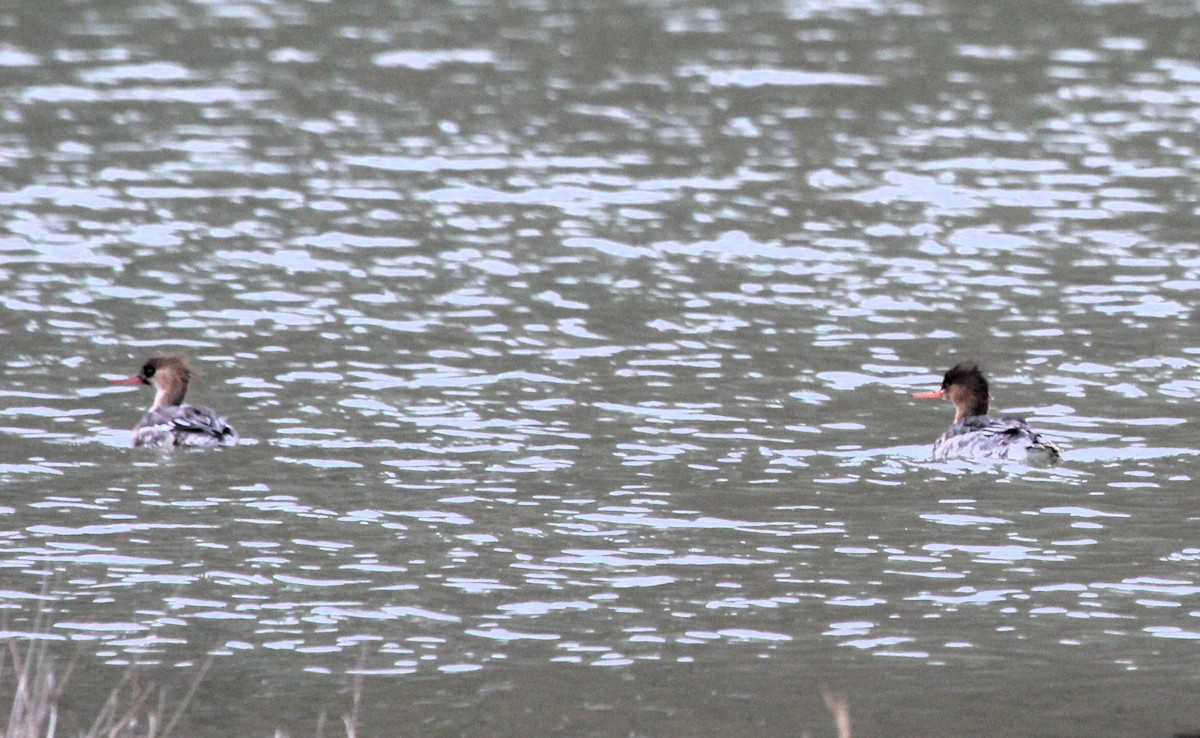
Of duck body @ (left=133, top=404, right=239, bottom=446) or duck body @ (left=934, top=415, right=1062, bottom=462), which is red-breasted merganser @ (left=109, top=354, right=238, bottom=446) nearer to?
duck body @ (left=133, top=404, right=239, bottom=446)

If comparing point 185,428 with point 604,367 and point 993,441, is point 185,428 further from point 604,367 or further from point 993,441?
point 993,441

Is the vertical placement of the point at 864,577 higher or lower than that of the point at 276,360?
lower

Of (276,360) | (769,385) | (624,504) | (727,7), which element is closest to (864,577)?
(624,504)

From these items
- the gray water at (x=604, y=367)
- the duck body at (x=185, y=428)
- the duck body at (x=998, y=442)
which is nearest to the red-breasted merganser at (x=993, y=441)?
the duck body at (x=998, y=442)

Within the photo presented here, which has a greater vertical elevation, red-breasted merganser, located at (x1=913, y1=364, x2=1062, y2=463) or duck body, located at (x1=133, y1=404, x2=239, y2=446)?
duck body, located at (x1=133, y1=404, x2=239, y2=446)

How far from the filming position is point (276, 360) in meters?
19.0

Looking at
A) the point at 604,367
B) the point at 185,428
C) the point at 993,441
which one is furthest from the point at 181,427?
the point at 993,441

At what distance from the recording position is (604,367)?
18828 mm

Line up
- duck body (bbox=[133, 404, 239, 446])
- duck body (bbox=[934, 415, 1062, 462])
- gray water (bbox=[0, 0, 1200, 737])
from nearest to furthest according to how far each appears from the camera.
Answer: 1. gray water (bbox=[0, 0, 1200, 737])
2. duck body (bbox=[934, 415, 1062, 462])
3. duck body (bbox=[133, 404, 239, 446])

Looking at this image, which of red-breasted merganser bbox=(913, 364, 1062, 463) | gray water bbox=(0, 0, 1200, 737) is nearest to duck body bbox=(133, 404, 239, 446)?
gray water bbox=(0, 0, 1200, 737)

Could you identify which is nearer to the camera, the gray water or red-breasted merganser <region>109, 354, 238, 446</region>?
the gray water

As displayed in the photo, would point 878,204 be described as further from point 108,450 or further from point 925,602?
point 925,602

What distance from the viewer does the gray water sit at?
11977 millimetres

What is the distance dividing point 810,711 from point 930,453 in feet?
19.0
